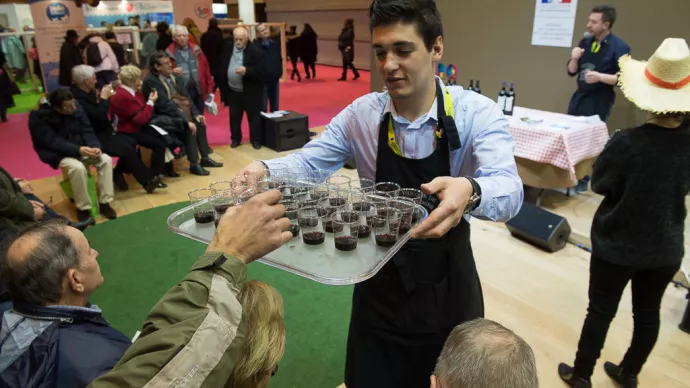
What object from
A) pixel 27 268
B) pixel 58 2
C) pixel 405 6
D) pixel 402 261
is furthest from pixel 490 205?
pixel 58 2

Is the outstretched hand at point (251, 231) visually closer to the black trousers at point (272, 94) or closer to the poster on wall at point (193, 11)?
the black trousers at point (272, 94)

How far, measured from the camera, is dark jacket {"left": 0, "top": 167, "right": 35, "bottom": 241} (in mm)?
3244

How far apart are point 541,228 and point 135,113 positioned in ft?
14.7

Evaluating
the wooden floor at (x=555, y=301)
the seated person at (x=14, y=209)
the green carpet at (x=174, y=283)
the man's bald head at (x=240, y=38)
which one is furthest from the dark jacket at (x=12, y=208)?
the man's bald head at (x=240, y=38)

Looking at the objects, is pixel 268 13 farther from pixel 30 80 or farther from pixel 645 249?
pixel 645 249

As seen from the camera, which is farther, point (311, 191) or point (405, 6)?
point (311, 191)

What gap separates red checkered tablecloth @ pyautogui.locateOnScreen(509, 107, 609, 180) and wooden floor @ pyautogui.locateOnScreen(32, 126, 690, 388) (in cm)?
64

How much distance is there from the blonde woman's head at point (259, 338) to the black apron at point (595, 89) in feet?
16.3

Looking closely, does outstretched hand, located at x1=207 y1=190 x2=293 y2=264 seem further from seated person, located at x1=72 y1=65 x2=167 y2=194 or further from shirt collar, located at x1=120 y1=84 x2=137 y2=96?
shirt collar, located at x1=120 y1=84 x2=137 y2=96

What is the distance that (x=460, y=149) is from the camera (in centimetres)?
162

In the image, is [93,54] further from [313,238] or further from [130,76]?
[313,238]

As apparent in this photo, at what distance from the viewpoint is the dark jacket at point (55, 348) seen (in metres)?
1.62

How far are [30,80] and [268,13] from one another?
9.20m

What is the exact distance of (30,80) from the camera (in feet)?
47.6
